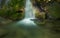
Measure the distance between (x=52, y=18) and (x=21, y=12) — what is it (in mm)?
725

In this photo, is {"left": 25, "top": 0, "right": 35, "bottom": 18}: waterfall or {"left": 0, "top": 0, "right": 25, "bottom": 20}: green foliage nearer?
{"left": 0, "top": 0, "right": 25, "bottom": 20}: green foliage

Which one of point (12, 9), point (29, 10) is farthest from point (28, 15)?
point (12, 9)

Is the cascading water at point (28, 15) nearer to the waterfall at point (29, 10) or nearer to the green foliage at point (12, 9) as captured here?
the waterfall at point (29, 10)

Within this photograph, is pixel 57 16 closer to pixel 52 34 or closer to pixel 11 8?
pixel 52 34

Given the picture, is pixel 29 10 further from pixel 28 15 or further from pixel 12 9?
pixel 12 9

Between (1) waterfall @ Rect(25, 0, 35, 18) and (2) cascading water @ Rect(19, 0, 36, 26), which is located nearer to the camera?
(2) cascading water @ Rect(19, 0, 36, 26)

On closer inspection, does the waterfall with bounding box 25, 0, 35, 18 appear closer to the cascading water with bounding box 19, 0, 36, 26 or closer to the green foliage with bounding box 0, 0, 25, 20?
the cascading water with bounding box 19, 0, 36, 26

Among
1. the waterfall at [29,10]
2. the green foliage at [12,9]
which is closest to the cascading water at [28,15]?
the waterfall at [29,10]

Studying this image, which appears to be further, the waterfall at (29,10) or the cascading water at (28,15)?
the waterfall at (29,10)

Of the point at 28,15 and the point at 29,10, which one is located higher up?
the point at 29,10

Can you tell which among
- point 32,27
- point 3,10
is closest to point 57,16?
point 32,27

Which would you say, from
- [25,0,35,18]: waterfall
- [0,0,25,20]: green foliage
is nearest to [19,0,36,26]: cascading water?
[25,0,35,18]: waterfall

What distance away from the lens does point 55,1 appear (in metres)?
3.53

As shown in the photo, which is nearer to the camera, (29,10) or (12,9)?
(12,9)
